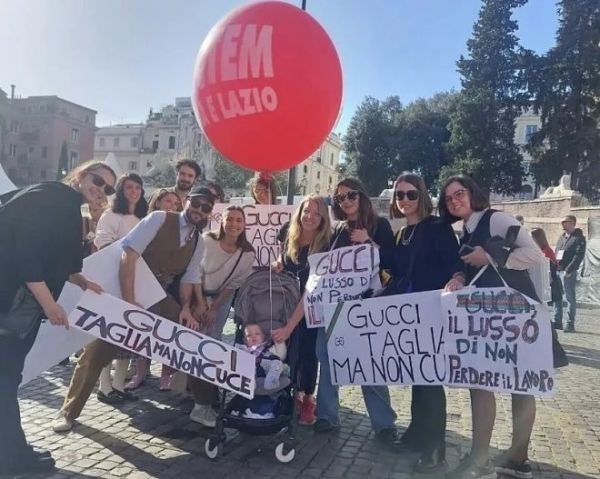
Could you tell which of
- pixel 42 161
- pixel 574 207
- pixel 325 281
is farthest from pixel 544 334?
pixel 42 161

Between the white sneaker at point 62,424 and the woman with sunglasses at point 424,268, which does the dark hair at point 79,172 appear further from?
the woman with sunglasses at point 424,268

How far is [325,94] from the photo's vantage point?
489 cm

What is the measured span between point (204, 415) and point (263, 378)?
887mm

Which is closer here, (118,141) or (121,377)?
(121,377)

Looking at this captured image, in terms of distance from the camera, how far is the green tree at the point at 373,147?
5106 cm

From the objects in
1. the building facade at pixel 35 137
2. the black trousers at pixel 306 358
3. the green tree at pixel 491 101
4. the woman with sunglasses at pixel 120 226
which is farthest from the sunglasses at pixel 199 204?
the building facade at pixel 35 137

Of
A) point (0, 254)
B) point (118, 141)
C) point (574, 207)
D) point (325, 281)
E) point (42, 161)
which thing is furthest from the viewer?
point (118, 141)

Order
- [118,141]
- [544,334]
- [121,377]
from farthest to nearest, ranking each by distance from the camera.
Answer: [118,141] < [121,377] < [544,334]

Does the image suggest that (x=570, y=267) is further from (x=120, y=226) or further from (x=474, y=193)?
(x=120, y=226)

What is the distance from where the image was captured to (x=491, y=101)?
4109 centimetres

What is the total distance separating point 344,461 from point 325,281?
55.3 inches

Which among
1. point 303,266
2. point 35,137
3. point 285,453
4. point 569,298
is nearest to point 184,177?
point 303,266

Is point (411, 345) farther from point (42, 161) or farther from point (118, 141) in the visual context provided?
point (118, 141)

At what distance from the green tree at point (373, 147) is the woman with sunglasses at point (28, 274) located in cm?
4753
